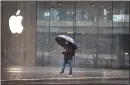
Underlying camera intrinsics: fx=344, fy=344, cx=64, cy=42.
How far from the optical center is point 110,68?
23000 millimetres

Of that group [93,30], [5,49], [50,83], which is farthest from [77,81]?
[93,30]

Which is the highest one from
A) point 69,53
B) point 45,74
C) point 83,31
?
Answer: point 83,31

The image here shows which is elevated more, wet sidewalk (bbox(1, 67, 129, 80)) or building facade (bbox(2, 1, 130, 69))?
building facade (bbox(2, 1, 130, 69))

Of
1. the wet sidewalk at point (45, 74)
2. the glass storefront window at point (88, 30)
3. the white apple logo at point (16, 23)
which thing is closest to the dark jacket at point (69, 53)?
the wet sidewalk at point (45, 74)

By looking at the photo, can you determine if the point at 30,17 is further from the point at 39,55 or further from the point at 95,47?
the point at 95,47

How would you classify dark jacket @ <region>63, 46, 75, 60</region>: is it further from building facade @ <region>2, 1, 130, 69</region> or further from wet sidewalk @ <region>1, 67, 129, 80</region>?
building facade @ <region>2, 1, 130, 69</region>

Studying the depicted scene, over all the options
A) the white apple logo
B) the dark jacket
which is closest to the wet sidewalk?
the dark jacket

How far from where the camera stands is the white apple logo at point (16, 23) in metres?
20.3

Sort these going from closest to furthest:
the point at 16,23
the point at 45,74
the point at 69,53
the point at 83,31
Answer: the point at 69,53, the point at 45,74, the point at 16,23, the point at 83,31

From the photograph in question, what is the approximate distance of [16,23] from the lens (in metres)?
20.4

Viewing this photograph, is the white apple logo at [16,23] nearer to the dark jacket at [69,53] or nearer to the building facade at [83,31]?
the building facade at [83,31]

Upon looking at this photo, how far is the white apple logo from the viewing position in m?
20.3

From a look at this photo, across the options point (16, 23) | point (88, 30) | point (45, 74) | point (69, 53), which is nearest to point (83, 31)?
point (88, 30)

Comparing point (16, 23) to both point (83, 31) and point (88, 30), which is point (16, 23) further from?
A: point (88, 30)
